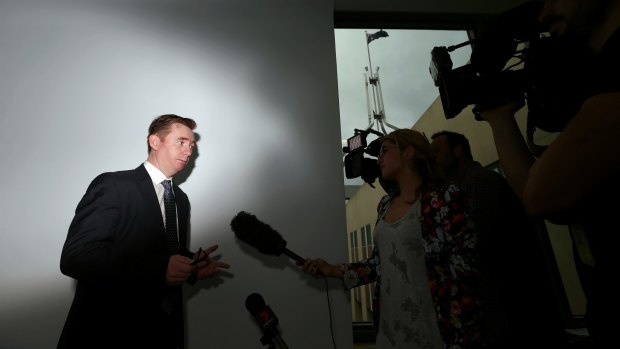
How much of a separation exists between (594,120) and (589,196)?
0.12 meters

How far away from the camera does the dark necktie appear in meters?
1.24

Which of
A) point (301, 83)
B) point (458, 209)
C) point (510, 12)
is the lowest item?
point (458, 209)

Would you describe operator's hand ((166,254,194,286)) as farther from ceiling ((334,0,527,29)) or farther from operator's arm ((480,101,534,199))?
ceiling ((334,0,527,29))

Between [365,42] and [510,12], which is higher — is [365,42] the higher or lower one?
the higher one

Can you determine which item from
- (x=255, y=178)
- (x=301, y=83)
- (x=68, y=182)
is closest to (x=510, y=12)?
(x=301, y=83)

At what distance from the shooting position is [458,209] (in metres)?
1.00

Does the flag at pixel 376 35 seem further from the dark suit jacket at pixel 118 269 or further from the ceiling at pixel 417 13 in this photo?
the dark suit jacket at pixel 118 269

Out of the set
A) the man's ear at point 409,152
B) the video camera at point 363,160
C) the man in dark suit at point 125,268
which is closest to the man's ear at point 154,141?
the man in dark suit at point 125,268

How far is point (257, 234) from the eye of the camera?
1412mm

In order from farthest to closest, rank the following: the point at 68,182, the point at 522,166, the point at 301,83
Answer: the point at 301,83 < the point at 68,182 < the point at 522,166

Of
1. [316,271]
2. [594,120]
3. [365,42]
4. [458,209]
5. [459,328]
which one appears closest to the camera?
[594,120]

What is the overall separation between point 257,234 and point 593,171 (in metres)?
1.17

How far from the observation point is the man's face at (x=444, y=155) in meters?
1.61

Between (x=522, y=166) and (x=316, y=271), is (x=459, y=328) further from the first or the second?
(x=316, y=271)
